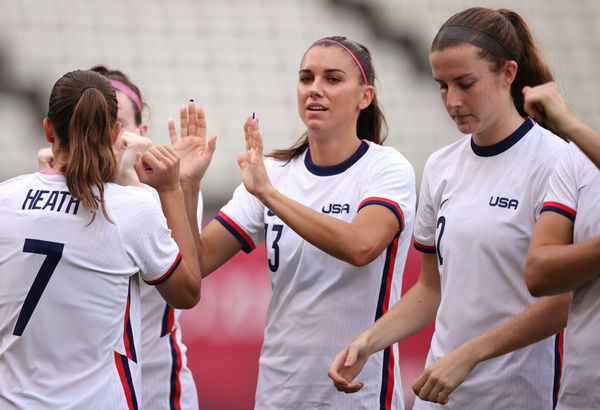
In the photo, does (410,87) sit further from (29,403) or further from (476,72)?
(29,403)

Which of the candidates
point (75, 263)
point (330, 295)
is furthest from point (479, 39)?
point (75, 263)

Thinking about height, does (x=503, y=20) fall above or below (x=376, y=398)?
above

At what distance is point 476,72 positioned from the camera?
2680 millimetres

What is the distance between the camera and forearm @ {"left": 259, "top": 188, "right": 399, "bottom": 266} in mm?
2883

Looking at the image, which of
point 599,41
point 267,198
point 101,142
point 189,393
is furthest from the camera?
point 599,41

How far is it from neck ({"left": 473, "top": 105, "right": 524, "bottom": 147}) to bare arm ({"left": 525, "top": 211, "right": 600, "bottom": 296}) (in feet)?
1.52

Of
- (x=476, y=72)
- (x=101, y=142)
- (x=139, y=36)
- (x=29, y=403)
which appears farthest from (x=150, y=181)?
(x=139, y=36)

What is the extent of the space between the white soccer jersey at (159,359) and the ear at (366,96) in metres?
0.76

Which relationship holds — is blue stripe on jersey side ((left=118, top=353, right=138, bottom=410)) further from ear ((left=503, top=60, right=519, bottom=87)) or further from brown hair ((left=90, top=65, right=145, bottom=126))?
brown hair ((left=90, top=65, right=145, bottom=126))

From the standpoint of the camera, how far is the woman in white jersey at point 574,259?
7.22ft

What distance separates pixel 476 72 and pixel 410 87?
17.7ft

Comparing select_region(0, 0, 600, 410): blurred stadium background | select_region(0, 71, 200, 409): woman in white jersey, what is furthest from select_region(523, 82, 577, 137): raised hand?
select_region(0, 0, 600, 410): blurred stadium background

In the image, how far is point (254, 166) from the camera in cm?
294

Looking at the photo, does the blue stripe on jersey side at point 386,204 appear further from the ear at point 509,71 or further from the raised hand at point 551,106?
the raised hand at point 551,106
